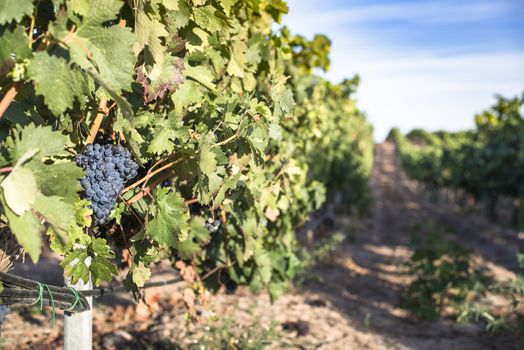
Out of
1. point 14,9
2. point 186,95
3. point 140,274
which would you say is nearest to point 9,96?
point 14,9

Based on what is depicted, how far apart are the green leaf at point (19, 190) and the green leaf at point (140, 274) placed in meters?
0.91

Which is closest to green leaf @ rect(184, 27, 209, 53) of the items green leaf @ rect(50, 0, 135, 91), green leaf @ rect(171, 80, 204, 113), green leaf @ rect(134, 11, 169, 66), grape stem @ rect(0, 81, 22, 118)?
green leaf @ rect(171, 80, 204, 113)

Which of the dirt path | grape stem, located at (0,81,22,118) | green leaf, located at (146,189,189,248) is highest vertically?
grape stem, located at (0,81,22,118)

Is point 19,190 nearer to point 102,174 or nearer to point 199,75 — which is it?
point 102,174

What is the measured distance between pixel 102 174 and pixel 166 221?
0.29 metres

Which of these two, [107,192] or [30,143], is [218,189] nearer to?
[107,192]

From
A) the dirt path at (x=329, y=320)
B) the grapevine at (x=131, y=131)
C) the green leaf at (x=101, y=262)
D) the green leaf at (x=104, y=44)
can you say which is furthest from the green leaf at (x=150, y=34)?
the dirt path at (x=329, y=320)

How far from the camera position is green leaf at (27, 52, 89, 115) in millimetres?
1413

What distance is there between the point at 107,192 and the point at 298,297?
5.24 m

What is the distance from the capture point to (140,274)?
2240 millimetres

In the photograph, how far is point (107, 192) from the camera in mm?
1910

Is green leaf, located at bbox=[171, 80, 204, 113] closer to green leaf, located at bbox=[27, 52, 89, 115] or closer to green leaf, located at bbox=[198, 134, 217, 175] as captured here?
green leaf, located at bbox=[198, 134, 217, 175]

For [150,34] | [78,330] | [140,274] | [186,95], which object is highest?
[150,34]

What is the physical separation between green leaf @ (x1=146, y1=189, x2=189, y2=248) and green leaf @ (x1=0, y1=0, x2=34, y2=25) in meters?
0.84
